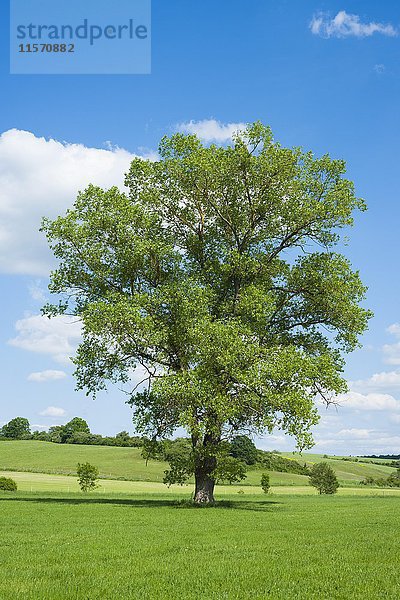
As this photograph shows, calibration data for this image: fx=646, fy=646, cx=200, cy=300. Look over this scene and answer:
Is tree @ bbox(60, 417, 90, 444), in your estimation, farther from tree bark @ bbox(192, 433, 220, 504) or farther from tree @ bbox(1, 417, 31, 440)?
tree bark @ bbox(192, 433, 220, 504)

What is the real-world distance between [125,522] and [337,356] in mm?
18795

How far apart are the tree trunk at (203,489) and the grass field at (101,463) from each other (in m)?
55.3

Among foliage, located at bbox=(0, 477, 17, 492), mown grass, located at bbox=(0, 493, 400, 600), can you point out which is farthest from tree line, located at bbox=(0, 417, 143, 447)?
mown grass, located at bbox=(0, 493, 400, 600)

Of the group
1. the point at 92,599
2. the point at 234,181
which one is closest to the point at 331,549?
the point at 92,599

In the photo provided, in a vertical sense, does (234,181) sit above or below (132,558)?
above

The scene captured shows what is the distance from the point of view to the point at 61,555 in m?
17.1

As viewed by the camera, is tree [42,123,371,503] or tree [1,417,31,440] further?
tree [1,417,31,440]

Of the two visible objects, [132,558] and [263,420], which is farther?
[263,420]

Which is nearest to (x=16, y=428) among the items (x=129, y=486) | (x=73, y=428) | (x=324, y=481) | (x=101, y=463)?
(x=73, y=428)

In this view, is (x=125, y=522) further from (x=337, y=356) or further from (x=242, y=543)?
(x=337, y=356)

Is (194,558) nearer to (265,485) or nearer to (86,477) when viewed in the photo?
(86,477)

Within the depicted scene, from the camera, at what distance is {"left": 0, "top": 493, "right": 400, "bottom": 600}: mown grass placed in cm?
1280

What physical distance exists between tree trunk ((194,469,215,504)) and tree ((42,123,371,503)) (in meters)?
0.07

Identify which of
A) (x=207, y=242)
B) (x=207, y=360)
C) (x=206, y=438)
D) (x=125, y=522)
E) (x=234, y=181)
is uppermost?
(x=234, y=181)
